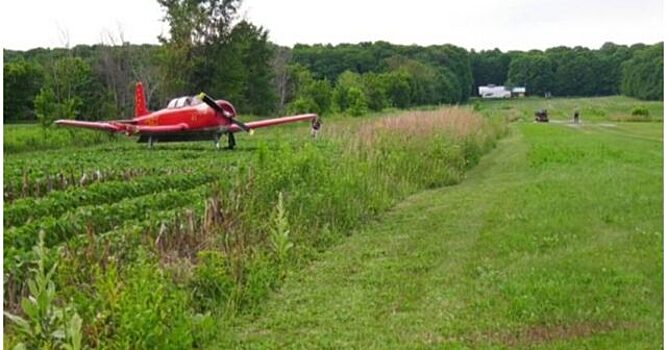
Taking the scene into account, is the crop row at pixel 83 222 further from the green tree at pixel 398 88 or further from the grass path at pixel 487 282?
the green tree at pixel 398 88

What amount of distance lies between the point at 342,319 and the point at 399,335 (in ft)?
1.64

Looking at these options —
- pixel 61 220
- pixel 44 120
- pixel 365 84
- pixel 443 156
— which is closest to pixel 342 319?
pixel 61 220

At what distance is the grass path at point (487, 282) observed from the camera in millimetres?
4703

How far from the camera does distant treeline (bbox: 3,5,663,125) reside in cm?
2547

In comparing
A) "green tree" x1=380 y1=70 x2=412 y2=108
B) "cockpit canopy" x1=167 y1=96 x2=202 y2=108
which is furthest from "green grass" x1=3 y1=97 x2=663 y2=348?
"green tree" x1=380 y1=70 x2=412 y2=108

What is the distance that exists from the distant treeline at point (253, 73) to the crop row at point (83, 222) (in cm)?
426

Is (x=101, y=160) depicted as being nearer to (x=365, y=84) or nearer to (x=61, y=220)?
(x=61, y=220)

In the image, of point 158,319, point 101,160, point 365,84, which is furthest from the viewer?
point 365,84

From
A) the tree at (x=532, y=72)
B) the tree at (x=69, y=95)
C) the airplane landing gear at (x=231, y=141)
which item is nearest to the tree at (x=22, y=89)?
the tree at (x=69, y=95)

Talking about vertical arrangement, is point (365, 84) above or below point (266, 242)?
above

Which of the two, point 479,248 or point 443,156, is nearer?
point 479,248

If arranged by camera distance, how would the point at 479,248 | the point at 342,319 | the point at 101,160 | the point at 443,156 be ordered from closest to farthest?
1. the point at 342,319
2. the point at 479,248
3. the point at 443,156
4. the point at 101,160

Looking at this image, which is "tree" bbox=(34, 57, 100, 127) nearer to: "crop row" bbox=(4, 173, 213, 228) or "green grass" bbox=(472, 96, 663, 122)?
"crop row" bbox=(4, 173, 213, 228)

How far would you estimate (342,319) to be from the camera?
509 centimetres
